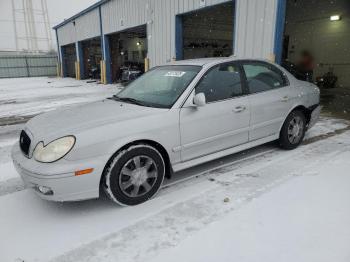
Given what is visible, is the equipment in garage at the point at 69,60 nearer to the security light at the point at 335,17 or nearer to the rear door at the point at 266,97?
the security light at the point at 335,17

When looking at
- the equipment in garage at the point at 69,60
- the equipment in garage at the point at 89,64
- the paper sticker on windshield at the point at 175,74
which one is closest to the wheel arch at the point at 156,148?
the paper sticker on windshield at the point at 175,74

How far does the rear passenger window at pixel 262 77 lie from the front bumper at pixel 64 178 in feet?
8.00

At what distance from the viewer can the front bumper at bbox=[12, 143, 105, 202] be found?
2.65m

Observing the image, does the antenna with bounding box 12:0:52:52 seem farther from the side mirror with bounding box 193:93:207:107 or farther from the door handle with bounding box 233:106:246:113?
the side mirror with bounding box 193:93:207:107

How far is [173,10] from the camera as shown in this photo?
36.3 ft

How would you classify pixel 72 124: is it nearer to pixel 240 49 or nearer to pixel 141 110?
pixel 141 110

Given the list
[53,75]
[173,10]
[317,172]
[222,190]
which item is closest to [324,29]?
[173,10]

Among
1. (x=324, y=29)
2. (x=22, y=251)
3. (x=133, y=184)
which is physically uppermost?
(x=324, y=29)

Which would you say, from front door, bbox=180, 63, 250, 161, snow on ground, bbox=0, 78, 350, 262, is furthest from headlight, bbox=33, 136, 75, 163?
front door, bbox=180, 63, 250, 161

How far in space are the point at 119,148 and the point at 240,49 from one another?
6669 mm

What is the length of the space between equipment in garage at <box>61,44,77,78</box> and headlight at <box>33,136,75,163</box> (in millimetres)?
29949

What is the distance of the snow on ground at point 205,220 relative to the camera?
2350 millimetres

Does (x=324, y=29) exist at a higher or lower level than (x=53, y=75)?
higher

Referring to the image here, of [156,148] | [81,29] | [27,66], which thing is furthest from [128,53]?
[156,148]
